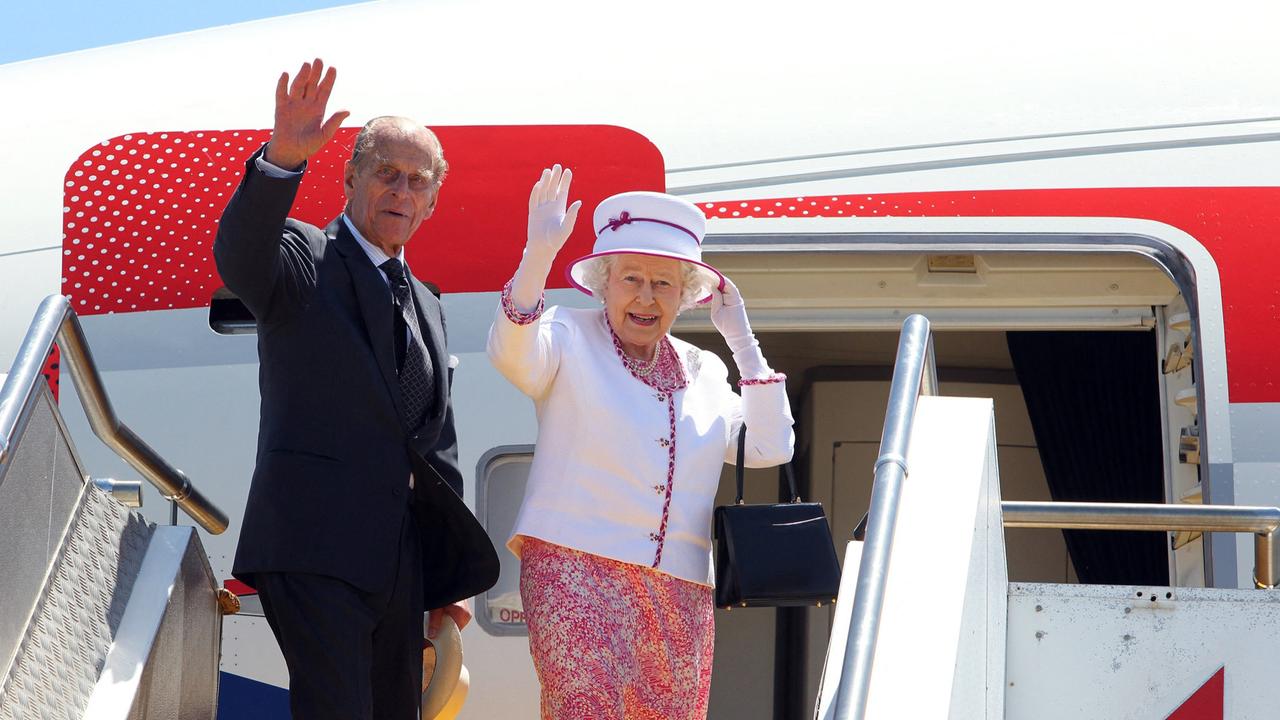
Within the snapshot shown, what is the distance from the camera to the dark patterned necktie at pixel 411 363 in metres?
3.20

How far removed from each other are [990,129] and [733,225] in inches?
33.5

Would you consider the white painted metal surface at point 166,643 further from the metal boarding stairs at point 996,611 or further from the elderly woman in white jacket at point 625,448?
the metal boarding stairs at point 996,611

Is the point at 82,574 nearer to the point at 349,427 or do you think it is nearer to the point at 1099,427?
the point at 349,427

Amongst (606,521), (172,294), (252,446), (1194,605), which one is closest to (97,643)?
(606,521)

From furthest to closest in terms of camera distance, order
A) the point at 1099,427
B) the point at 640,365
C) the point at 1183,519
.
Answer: the point at 1099,427 < the point at 640,365 < the point at 1183,519

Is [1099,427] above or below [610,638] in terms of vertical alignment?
above

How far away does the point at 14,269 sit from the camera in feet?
15.0

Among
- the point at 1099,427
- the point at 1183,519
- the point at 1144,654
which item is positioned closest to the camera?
the point at 1144,654

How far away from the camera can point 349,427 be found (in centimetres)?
310

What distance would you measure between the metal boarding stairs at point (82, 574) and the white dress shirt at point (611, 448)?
780mm

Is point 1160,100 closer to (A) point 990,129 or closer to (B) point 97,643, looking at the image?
(A) point 990,129

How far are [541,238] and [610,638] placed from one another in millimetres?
839

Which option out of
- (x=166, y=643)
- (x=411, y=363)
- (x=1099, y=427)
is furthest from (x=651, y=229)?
(x=1099, y=427)

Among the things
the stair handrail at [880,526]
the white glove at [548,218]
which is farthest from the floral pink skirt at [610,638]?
the stair handrail at [880,526]
